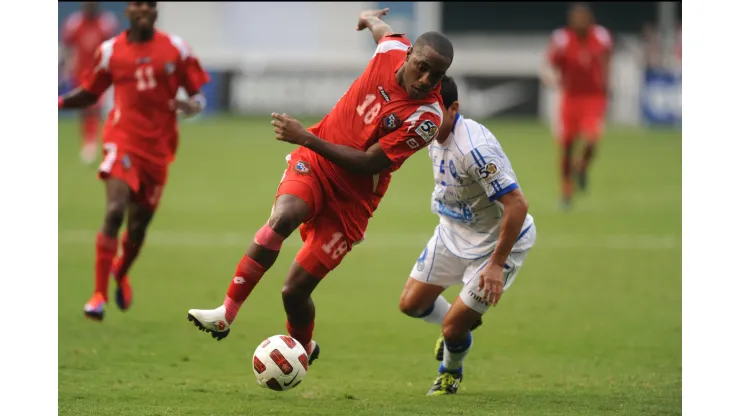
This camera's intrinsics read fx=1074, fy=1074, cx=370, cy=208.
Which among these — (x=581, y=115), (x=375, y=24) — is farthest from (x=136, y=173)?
(x=581, y=115)

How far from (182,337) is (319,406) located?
260cm

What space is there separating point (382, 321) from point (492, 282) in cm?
345

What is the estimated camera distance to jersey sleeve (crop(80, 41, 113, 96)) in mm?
8609

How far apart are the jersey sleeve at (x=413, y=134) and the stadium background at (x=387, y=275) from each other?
1426 millimetres

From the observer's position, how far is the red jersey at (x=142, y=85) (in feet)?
28.2

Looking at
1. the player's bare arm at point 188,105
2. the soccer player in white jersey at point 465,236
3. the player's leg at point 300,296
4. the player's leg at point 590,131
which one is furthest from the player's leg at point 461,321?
the player's leg at point 590,131

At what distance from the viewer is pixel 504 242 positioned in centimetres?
590

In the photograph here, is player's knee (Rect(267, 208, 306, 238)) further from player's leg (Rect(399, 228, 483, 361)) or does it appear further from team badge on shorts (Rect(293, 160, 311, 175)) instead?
player's leg (Rect(399, 228, 483, 361))

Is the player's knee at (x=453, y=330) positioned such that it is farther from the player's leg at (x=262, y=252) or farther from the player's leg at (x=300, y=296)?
the player's leg at (x=262, y=252)

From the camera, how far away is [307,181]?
19.9ft

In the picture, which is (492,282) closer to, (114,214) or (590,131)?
(114,214)

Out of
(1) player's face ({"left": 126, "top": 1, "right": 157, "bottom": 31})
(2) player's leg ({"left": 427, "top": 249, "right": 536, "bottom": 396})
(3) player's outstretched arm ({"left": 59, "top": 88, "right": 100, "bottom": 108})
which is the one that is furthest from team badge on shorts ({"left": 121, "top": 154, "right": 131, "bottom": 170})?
(2) player's leg ({"left": 427, "top": 249, "right": 536, "bottom": 396})

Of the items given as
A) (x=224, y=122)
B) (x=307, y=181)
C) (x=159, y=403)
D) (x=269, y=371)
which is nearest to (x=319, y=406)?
(x=269, y=371)

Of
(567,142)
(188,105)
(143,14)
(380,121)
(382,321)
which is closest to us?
(380,121)
